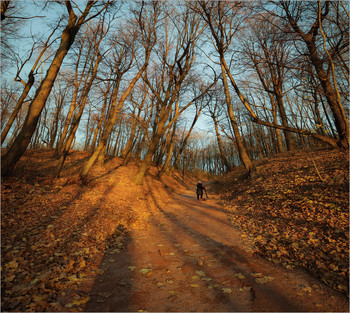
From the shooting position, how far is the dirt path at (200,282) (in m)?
2.48

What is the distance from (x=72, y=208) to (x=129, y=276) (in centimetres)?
411

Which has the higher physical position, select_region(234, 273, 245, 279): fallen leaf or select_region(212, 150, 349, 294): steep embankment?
select_region(212, 150, 349, 294): steep embankment

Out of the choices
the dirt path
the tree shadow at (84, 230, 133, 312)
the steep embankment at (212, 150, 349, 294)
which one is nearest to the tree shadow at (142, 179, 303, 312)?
the dirt path

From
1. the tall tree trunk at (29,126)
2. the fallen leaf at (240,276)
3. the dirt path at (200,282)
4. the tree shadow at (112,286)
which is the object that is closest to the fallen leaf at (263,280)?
the dirt path at (200,282)

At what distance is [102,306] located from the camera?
8.32ft

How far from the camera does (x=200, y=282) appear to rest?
3.05 meters

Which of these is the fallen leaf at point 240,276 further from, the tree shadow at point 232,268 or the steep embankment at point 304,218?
the steep embankment at point 304,218

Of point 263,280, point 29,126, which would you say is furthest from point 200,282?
point 29,126

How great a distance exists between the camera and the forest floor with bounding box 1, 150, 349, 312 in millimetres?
2594

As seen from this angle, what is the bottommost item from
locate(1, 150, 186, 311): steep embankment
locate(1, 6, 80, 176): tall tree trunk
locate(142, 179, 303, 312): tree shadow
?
locate(142, 179, 303, 312): tree shadow

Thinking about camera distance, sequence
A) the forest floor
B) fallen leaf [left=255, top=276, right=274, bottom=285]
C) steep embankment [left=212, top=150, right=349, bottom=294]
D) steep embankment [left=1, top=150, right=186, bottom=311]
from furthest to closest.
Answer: steep embankment [left=212, top=150, right=349, bottom=294], fallen leaf [left=255, top=276, right=274, bottom=285], steep embankment [left=1, top=150, right=186, bottom=311], the forest floor

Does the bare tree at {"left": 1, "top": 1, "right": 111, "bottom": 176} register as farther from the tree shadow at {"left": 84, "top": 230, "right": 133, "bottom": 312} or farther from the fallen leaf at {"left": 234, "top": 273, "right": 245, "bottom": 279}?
the fallen leaf at {"left": 234, "top": 273, "right": 245, "bottom": 279}

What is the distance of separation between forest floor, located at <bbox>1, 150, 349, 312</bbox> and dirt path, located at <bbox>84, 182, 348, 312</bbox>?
2 cm

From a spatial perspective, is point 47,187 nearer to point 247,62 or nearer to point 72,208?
point 72,208
